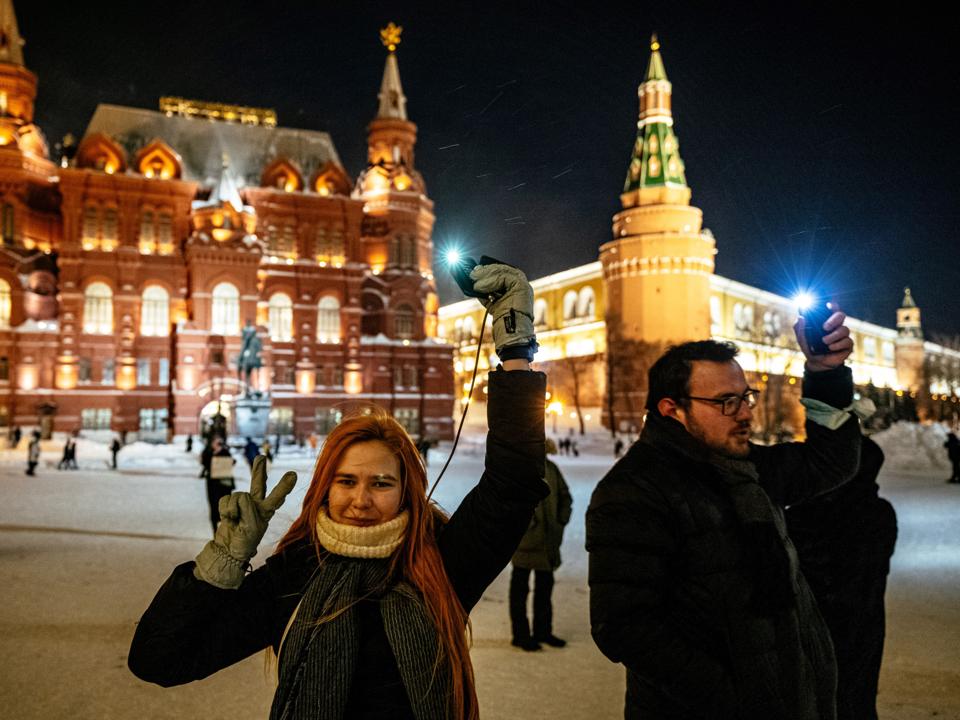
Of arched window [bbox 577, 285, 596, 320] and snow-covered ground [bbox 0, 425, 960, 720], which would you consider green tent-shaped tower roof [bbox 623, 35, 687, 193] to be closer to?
arched window [bbox 577, 285, 596, 320]

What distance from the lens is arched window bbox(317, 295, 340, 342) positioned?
47.1 meters

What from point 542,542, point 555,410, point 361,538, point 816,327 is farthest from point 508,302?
point 555,410

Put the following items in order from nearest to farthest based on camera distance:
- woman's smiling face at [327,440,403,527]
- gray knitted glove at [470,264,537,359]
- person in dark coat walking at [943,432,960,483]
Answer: woman's smiling face at [327,440,403,527]
gray knitted glove at [470,264,537,359]
person in dark coat walking at [943,432,960,483]

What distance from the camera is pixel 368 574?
2258mm

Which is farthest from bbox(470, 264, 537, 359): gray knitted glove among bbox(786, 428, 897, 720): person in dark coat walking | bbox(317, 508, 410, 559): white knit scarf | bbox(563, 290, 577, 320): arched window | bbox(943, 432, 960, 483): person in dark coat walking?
bbox(563, 290, 577, 320): arched window

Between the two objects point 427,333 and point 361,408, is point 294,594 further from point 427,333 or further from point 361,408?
point 427,333

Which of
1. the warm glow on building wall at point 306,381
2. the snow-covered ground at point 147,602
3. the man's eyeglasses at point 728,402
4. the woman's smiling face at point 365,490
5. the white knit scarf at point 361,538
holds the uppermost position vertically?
the warm glow on building wall at point 306,381

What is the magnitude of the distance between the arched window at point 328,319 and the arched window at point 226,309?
17.2ft

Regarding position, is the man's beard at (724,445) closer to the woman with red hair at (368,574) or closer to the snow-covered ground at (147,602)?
the woman with red hair at (368,574)

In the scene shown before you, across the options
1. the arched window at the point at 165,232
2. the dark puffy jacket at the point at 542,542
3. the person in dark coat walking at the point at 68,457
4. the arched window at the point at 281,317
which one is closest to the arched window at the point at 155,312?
the arched window at the point at 165,232

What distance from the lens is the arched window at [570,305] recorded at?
7344cm

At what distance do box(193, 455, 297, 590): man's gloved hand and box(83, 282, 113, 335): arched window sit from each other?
4533cm

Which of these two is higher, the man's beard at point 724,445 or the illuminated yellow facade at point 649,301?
the illuminated yellow facade at point 649,301

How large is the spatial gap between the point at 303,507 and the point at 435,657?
637 mm
